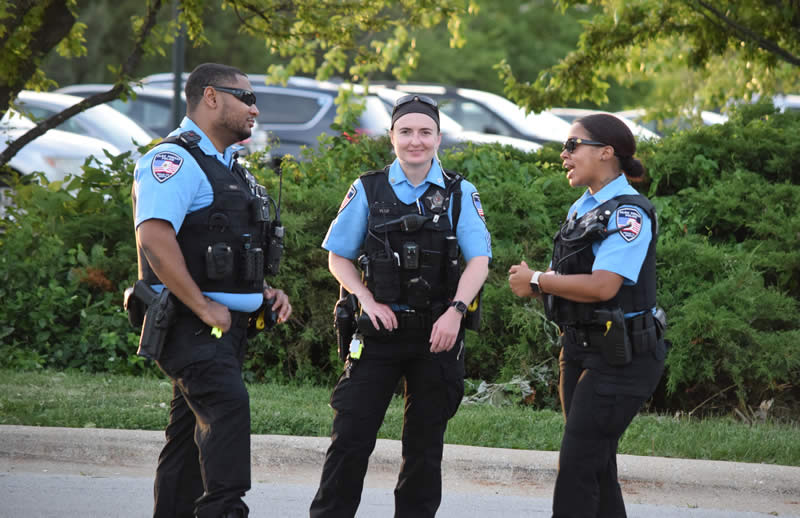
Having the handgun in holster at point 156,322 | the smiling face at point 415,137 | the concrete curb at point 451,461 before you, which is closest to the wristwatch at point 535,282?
the smiling face at point 415,137

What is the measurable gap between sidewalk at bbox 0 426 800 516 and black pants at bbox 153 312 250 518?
1.53 meters

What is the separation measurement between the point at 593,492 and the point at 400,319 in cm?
98

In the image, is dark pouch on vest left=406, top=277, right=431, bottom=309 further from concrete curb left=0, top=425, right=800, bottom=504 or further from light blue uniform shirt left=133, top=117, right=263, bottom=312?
concrete curb left=0, top=425, right=800, bottom=504

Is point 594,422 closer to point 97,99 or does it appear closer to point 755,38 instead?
point 97,99

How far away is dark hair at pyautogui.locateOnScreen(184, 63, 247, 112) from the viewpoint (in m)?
3.71

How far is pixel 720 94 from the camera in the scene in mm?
12148

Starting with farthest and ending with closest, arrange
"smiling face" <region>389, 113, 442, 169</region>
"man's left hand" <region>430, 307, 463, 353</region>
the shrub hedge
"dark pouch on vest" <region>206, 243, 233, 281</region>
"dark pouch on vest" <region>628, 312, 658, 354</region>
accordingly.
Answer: the shrub hedge → "smiling face" <region>389, 113, 442, 169</region> → "man's left hand" <region>430, 307, 463, 353</region> → "dark pouch on vest" <region>628, 312, 658, 354</region> → "dark pouch on vest" <region>206, 243, 233, 281</region>

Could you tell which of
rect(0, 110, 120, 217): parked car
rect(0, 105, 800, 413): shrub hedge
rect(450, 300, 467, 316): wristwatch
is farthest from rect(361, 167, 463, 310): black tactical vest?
rect(0, 110, 120, 217): parked car

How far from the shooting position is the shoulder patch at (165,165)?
3500mm

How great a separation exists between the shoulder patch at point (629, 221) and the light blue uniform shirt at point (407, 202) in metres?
0.58

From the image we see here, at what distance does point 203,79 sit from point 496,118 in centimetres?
1227

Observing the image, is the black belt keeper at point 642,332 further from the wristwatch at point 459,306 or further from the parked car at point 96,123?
the parked car at point 96,123

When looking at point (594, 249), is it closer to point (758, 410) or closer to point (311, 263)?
point (758, 410)

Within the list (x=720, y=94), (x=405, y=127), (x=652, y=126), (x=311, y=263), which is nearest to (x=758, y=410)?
(x=311, y=263)
